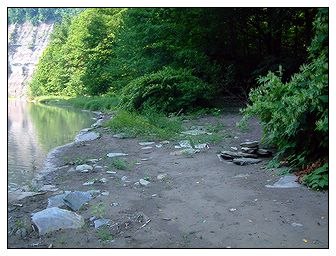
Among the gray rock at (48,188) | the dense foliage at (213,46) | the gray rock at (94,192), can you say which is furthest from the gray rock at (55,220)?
the dense foliage at (213,46)

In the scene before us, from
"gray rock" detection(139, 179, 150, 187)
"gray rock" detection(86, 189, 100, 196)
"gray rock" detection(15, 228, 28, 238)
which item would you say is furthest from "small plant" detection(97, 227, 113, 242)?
"gray rock" detection(139, 179, 150, 187)

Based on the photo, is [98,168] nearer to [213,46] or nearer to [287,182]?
[287,182]

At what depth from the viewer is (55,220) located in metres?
4.04

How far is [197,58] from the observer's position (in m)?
15.6

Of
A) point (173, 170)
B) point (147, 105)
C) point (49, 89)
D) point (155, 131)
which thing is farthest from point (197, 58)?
point (49, 89)

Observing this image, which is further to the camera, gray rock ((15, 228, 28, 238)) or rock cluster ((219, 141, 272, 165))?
rock cluster ((219, 141, 272, 165))

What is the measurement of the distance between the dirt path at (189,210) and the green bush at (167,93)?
278 inches

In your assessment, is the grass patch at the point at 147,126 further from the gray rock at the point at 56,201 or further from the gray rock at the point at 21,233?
the gray rock at the point at 21,233

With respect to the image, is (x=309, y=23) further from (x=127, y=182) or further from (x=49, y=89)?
(x=49, y=89)

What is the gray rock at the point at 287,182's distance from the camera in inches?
204

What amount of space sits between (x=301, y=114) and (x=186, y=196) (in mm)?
2123

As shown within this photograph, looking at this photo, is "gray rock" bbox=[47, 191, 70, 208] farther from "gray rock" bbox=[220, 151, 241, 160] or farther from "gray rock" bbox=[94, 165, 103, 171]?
"gray rock" bbox=[220, 151, 241, 160]

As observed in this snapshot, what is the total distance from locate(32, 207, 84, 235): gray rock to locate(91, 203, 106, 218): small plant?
0.81ft

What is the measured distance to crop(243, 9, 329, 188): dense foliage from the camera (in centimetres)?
519
